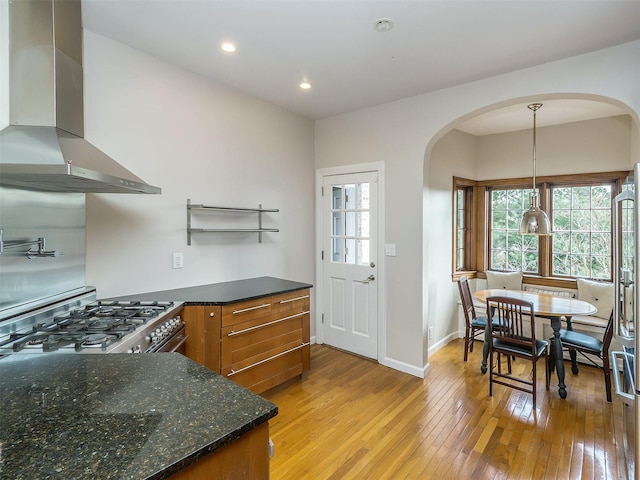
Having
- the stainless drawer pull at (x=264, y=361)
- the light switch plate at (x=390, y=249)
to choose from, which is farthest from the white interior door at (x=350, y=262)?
the stainless drawer pull at (x=264, y=361)

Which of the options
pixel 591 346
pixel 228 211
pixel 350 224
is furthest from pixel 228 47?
pixel 591 346

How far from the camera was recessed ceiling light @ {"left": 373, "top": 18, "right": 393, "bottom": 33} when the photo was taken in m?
2.10

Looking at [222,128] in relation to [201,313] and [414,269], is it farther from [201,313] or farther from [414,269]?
[414,269]

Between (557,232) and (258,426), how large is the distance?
4.80m

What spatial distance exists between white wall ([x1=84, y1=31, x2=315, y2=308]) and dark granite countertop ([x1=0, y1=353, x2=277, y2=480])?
1.29 m

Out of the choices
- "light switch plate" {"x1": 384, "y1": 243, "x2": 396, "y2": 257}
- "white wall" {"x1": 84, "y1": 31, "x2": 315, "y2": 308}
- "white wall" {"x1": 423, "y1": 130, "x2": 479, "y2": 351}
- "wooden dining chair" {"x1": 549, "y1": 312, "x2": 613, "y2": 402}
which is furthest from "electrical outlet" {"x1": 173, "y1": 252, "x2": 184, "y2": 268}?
"wooden dining chair" {"x1": 549, "y1": 312, "x2": 613, "y2": 402}

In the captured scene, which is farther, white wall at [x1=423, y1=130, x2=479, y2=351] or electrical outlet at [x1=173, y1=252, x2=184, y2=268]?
white wall at [x1=423, y1=130, x2=479, y2=351]

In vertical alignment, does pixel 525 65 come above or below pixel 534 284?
above

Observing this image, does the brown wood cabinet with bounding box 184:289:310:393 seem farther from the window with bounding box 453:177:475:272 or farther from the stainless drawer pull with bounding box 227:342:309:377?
the window with bounding box 453:177:475:272

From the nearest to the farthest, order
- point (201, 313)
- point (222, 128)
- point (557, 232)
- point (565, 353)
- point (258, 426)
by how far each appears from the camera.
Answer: point (258, 426) < point (201, 313) < point (222, 128) < point (565, 353) < point (557, 232)

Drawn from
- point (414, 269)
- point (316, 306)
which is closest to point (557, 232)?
point (414, 269)

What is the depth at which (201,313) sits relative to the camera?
2430mm

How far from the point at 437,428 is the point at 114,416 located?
231cm

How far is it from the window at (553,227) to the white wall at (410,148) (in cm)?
128
